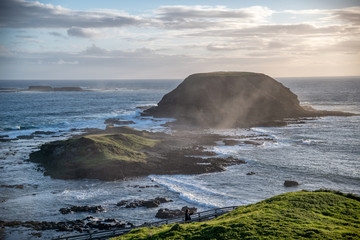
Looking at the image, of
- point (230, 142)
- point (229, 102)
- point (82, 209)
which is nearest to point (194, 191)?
point (82, 209)

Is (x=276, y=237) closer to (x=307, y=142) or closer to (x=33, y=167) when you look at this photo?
(x=33, y=167)

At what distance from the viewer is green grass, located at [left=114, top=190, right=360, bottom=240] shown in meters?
22.2

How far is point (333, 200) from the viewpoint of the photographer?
28.8 meters

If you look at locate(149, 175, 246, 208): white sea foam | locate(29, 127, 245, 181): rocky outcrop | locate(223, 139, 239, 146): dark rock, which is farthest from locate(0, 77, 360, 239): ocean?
locate(223, 139, 239, 146): dark rock

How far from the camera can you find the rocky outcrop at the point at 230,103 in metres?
103

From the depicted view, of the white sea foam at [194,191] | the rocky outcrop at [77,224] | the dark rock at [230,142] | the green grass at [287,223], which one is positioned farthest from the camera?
the dark rock at [230,142]

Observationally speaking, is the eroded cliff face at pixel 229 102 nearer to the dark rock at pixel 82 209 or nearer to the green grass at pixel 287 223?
the dark rock at pixel 82 209

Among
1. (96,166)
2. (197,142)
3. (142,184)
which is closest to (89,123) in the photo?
(197,142)

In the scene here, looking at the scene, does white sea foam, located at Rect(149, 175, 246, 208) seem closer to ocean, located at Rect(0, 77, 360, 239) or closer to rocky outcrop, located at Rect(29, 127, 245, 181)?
ocean, located at Rect(0, 77, 360, 239)

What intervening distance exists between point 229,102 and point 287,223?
294ft

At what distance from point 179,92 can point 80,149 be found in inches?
2638

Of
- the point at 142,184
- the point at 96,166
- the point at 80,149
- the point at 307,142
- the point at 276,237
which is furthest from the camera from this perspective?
the point at 307,142

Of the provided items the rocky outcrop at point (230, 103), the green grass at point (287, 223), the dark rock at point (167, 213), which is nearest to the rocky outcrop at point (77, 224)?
the dark rock at point (167, 213)

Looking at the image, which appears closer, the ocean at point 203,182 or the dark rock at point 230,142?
the ocean at point 203,182
